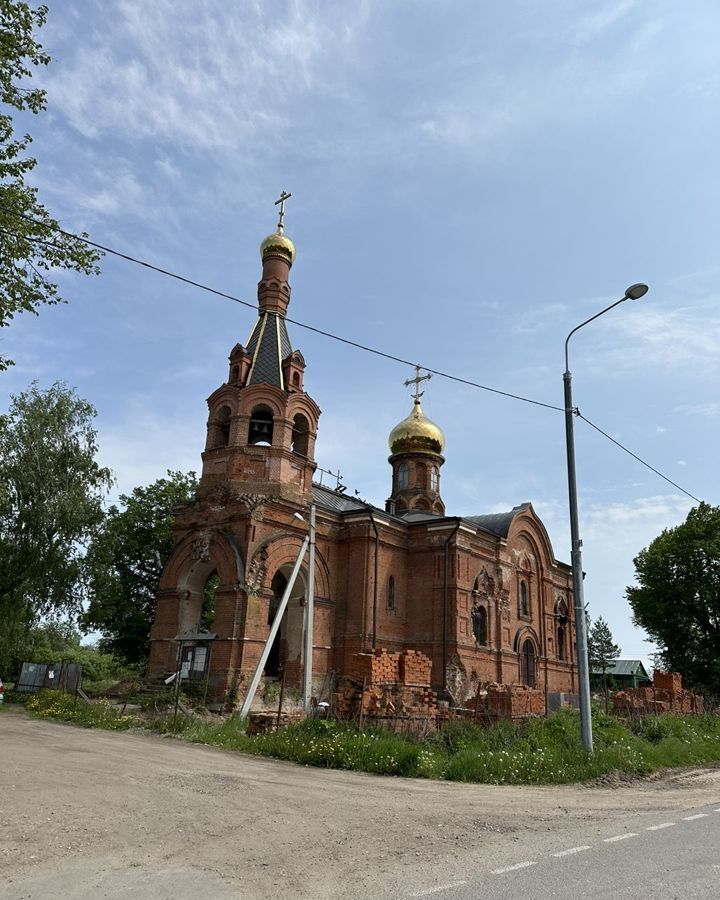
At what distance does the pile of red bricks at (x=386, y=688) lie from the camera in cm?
1569

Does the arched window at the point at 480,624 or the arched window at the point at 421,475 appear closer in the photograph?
the arched window at the point at 480,624

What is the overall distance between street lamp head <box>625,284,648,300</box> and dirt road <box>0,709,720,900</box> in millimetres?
8532

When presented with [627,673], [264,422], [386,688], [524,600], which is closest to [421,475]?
[524,600]

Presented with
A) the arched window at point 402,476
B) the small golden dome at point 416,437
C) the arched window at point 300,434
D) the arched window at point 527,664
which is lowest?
the arched window at point 527,664

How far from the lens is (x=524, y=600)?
99.3ft

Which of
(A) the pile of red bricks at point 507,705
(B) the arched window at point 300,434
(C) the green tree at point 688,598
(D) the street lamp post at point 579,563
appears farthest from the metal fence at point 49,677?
(C) the green tree at point 688,598

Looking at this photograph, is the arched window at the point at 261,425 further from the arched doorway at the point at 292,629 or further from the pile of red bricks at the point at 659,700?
the pile of red bricks at the point at 659,700

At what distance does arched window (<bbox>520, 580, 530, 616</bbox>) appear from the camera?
98.4 ft

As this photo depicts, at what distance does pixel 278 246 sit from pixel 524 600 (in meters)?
17.3

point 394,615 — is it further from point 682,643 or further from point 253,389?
point 682,643

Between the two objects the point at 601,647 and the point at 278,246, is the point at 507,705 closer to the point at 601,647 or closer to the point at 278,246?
the point at 278,246

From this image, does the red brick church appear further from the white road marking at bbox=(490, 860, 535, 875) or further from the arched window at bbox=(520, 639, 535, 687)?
the white road marking at bbox=(490, 860, 535, 875)

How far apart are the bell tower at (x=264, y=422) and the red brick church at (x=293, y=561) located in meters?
0.05

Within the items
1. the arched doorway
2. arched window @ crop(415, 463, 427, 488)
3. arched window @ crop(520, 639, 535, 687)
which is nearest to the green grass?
the arched doorway
